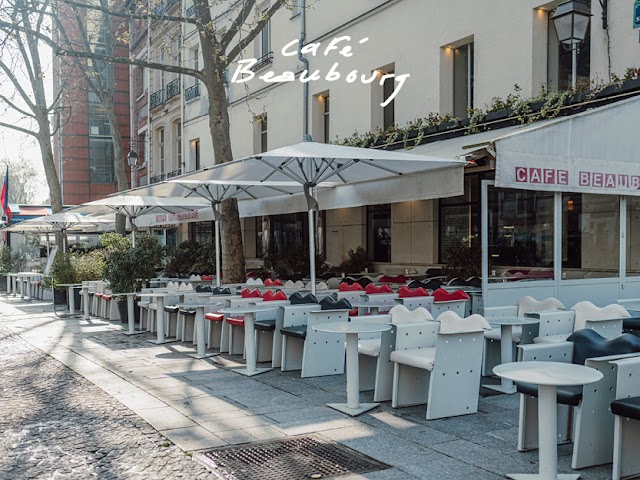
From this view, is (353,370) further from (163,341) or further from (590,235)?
(163,341)

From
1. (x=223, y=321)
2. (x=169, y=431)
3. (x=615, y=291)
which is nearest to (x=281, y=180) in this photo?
(x=223, y=321)

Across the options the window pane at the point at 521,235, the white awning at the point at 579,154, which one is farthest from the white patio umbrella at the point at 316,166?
the window pane at the point at 521,235

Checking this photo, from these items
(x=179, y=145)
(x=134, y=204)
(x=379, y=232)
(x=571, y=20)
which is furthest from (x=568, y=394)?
(x=179, y=145)

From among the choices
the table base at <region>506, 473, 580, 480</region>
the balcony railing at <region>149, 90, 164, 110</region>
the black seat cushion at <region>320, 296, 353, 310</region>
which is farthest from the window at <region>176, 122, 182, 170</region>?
the table base at <region>506, 473, 580, 480</region>

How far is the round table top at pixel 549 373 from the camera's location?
442cm

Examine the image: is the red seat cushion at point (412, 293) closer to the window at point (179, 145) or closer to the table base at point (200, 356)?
the table base at point (200, 356)

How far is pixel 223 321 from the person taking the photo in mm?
10688

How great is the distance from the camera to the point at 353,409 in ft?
22.6

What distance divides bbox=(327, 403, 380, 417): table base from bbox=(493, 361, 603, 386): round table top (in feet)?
7.48

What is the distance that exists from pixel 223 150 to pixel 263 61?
726cm

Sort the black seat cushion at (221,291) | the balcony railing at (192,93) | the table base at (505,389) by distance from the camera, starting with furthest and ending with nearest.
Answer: the balcony railing at (192,93), the black seat cushion at (221,291), the table base at (505,389)

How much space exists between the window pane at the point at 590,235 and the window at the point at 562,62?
8.32 feet

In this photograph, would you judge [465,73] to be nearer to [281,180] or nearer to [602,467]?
[281,180]

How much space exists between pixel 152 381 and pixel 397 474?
4404 mm
